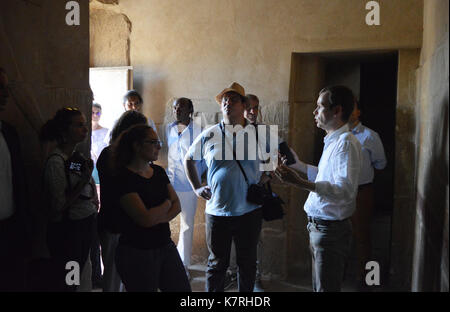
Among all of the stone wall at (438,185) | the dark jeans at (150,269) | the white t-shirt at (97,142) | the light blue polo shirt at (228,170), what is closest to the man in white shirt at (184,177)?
the white t-shirt at (97,142)

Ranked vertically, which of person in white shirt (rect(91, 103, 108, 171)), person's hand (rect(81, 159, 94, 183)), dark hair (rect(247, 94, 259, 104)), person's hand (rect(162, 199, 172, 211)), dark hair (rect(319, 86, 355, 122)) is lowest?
person's hand (rect(162, 199, 172, 211))

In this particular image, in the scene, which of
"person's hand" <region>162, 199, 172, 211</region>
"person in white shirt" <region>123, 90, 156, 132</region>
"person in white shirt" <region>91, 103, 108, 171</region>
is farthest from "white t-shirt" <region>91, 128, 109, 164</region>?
"person's hand" <region>162, 199, 172, 211</region>

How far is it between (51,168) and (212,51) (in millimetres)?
2430

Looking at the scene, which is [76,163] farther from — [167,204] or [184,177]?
[184,177]

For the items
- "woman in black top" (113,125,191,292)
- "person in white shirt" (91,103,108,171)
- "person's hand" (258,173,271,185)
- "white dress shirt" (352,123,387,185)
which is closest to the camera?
"woman in black top" (113,125,191,292)

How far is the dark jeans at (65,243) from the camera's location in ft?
9.73

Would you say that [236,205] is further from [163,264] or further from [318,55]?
[318,55]

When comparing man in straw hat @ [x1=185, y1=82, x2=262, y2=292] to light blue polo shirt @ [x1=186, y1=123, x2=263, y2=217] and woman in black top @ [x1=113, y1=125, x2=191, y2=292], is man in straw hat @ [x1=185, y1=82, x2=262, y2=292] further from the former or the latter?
woman in black top @ [x1=113, y1=125, x2=191, y2=292]

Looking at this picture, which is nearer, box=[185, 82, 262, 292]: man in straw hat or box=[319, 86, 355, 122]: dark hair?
box=[319, 86, 355, 122]: dark hair

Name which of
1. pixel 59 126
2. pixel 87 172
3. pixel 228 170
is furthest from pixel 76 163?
pixel 228 170

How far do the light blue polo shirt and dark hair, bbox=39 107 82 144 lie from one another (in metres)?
0.97

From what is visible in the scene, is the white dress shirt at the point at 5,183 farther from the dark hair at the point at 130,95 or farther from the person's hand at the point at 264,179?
the dark hair at the point at 130,95

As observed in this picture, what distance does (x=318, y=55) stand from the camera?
464cm

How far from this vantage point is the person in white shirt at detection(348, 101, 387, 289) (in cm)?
423
